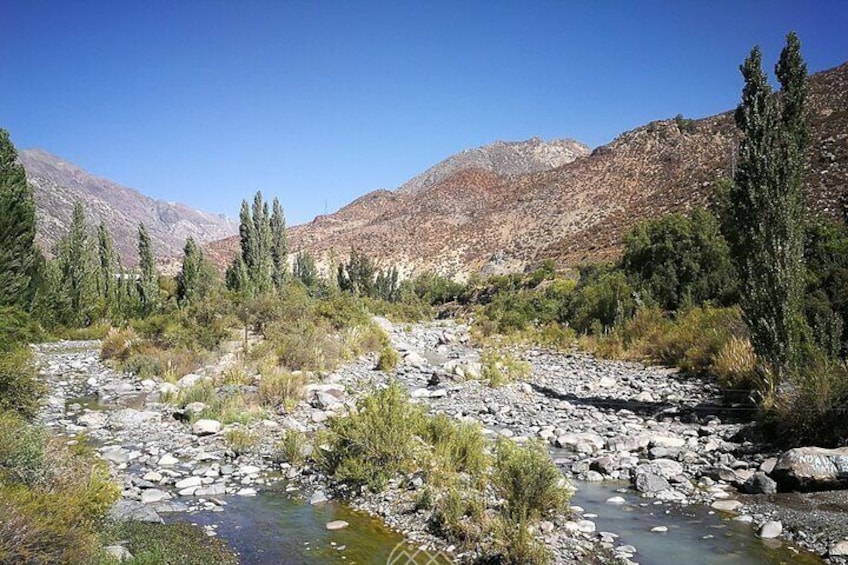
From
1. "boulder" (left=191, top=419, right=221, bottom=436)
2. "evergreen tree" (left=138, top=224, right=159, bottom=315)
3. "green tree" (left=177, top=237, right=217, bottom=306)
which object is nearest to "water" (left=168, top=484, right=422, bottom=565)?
"boulder" (left=191, top=419, right=221, bottom=436)

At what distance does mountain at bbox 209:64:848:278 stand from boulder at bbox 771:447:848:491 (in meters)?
30.8

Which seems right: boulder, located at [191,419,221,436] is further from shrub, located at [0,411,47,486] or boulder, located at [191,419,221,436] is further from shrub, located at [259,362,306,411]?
shrub, located at [0,411,47,486]

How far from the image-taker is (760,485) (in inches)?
293

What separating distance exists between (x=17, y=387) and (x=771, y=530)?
1098 cm

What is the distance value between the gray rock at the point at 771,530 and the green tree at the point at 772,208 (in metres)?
4.71

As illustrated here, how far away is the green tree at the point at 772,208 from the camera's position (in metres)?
10.6

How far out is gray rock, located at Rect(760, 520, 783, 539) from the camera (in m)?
6.17

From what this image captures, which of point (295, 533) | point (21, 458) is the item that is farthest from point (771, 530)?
point (21, 458)

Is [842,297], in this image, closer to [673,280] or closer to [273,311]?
[673,280]

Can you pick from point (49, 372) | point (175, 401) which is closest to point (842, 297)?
point (175, 401)

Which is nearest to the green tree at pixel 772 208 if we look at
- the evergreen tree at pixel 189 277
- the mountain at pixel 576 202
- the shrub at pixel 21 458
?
the shrub at pixel 21 458

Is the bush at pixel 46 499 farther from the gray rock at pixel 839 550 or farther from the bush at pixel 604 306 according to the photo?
the bush at pixel 604 306

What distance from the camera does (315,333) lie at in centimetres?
1905

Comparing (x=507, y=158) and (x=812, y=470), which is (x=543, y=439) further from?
(x=507, y=158)
